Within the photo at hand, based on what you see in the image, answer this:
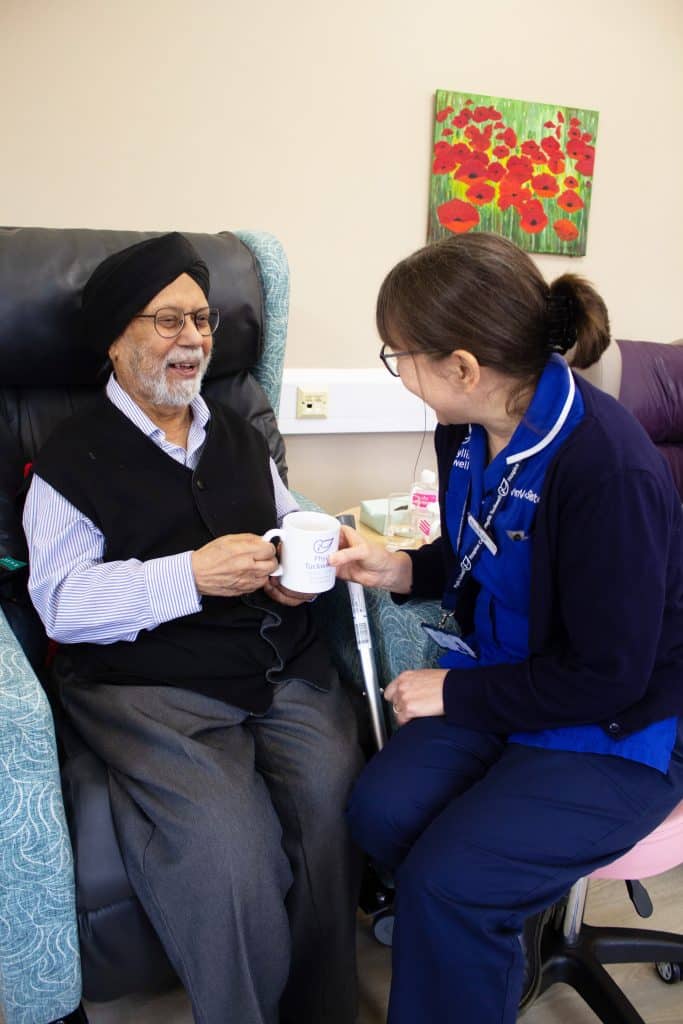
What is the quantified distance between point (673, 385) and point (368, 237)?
0.93 metres

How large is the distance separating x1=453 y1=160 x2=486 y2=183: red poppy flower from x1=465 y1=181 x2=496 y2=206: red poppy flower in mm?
17

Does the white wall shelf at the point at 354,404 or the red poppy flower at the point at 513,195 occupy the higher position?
the red poppy flower at the point at 513,195

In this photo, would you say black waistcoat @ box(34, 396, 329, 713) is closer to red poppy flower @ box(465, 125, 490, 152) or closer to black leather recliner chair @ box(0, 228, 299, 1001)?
black leather recliner chair @ box(0, 228, 299, 1001)

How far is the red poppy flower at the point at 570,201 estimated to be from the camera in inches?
89.0

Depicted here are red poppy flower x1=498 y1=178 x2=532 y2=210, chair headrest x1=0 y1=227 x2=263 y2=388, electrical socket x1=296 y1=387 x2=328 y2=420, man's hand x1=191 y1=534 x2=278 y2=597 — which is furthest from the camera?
red poppy flower x1=498 y1=178 x2=532 y2=210

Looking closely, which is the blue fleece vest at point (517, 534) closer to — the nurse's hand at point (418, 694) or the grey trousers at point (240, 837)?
the nurse's hand at point (418, 694)

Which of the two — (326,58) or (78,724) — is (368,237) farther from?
(78,724)

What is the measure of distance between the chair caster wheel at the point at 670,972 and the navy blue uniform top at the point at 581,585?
0.65 metres

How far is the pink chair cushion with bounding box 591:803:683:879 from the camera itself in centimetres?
107

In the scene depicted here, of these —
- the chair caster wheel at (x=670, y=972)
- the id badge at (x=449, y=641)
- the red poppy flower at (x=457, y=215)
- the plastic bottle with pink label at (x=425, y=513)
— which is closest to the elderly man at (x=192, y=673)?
the id badge at (x=449, y=641)

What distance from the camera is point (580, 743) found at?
1.06 metres

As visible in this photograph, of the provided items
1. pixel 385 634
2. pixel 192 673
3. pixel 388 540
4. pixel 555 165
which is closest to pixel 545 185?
pixel 555 165

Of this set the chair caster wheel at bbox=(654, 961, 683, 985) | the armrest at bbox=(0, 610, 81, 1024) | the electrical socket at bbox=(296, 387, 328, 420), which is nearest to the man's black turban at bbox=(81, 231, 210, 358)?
the armrest at bbox=(0, 610, 81, 1024)

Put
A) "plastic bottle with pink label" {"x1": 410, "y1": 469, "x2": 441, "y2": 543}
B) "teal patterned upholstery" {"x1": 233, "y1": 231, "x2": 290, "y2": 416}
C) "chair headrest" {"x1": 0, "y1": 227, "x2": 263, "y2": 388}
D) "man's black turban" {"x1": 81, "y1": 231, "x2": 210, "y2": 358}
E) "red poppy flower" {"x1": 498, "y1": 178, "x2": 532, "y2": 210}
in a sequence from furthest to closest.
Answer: "red poppy flower" {"x1": 498, "y1": 178, "x2": 532, "y2": 210} < "plastic bottle with pink label" {"x1": 410, "y1": 469, "x2": 441, "y2": 543} < "teal patterned upholstery" {"x1": 233, "y1": 231, "x2": 290, "y2": 416} < "chair headrest" {"x1": 0, "y1": 227, "x2": 263, "y2": 388} < "man's black turban" {"x1": 81, "y1": 231, "x2": 210, "y2": 358}
